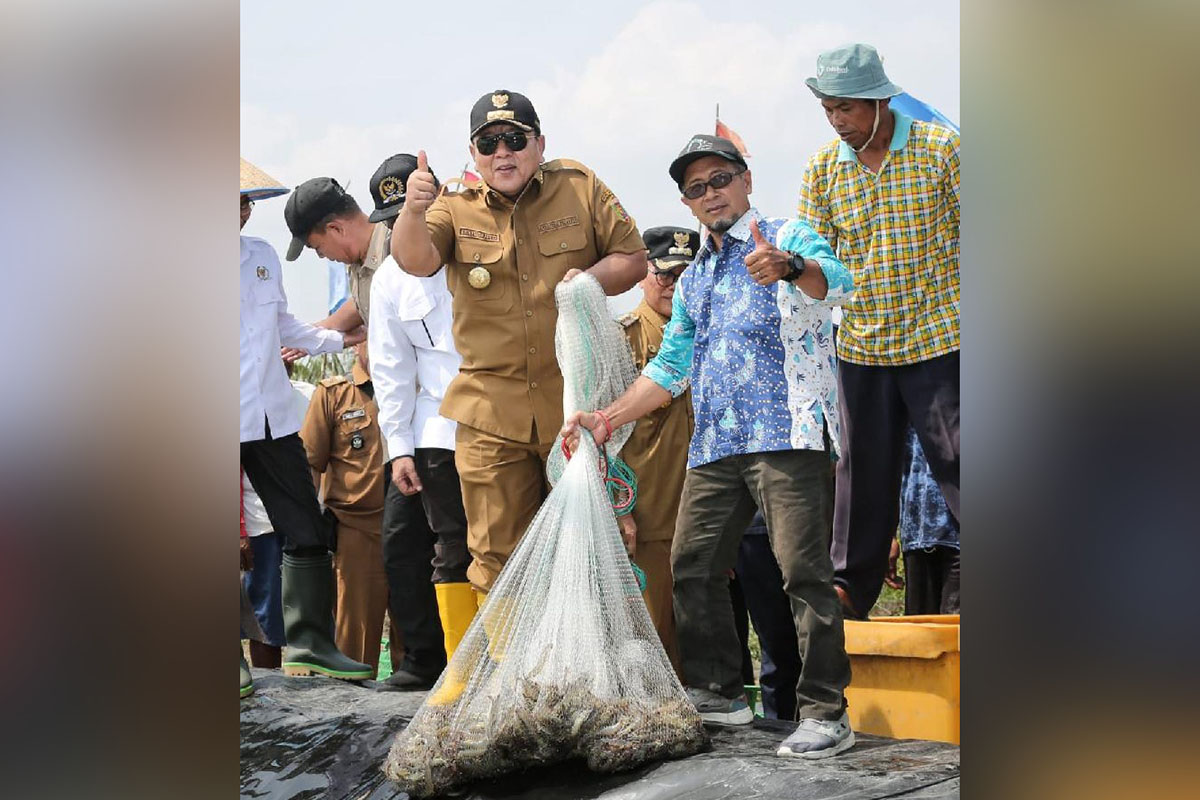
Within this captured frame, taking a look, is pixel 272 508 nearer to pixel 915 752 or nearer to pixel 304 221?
pixel 304 221

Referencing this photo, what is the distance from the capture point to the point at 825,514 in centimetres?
416

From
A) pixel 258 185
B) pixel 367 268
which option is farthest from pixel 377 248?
pixel 258 185

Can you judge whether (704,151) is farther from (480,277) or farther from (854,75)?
(480,277)

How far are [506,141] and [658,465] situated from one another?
4.01ft

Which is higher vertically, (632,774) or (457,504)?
(457,504)

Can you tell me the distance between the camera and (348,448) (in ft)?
20.8

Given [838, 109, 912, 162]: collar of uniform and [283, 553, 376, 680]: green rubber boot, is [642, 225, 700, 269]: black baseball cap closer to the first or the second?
[838, 109, 912, 162]: collar of uniform

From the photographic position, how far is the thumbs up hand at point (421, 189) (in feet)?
14.9

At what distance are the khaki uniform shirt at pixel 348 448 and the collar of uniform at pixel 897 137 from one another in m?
2.61
